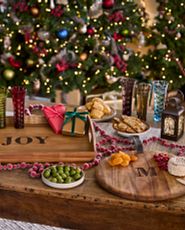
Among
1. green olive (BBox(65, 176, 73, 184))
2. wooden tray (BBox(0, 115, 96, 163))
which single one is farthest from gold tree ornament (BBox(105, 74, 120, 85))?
green olive (BBox(65, 176, 73, 184))

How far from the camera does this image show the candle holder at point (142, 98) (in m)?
1.87

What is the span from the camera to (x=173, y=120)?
172 cm

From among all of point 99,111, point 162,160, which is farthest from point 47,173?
point 99,111

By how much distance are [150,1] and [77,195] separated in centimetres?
331

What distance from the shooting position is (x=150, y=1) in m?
4.21

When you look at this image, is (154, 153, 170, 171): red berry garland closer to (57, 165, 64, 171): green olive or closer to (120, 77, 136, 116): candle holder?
(57, 165, 64, 171): green olive

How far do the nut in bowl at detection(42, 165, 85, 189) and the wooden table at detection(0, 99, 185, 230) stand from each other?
2cm

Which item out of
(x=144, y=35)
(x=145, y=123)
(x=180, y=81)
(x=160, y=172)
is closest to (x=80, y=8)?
(x=144, y=35)

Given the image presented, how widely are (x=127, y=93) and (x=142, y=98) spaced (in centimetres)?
8

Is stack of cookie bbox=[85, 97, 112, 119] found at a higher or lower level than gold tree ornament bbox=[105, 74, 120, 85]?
lower

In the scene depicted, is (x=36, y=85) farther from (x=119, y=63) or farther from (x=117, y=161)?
(x=117, y=161)

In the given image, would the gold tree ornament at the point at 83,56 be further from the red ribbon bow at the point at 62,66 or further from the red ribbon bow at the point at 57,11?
the red ribbon bow at the point at 57,11

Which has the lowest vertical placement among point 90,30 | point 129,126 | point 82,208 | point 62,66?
point 82,208

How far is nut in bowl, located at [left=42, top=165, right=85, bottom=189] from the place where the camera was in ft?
4.37
